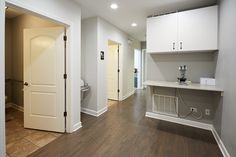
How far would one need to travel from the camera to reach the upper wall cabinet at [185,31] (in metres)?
2.65

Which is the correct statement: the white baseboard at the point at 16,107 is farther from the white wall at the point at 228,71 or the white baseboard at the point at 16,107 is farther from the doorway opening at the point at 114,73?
the white wall at the point at 228,71

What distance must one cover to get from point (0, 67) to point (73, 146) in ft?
5.22

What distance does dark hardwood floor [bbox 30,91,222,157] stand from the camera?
2177 mm

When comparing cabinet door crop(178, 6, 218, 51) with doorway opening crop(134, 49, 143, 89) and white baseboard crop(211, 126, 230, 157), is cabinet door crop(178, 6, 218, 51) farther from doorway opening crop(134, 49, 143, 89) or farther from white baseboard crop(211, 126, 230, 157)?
doorway opening crop(134, 49, 143, 89)

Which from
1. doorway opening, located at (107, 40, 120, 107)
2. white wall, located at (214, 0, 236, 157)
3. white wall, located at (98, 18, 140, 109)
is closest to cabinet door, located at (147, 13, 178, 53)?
white wall, located at (214, 0, 236, 157)

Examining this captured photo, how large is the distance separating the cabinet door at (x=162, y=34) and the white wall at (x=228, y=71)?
32.2 inches

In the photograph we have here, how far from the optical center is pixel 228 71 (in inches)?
82.0

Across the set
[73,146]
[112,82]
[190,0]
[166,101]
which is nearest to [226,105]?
[166,101]

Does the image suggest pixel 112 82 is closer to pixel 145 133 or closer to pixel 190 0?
pixel 145 133

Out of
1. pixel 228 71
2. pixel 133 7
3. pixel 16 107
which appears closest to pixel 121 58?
pixel 133 7

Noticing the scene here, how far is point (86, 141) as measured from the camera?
2520mm

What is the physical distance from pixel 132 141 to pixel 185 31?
2.41 meters

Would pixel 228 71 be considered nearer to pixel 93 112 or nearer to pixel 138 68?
pixel 93 112

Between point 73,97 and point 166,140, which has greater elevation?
point 73,97
